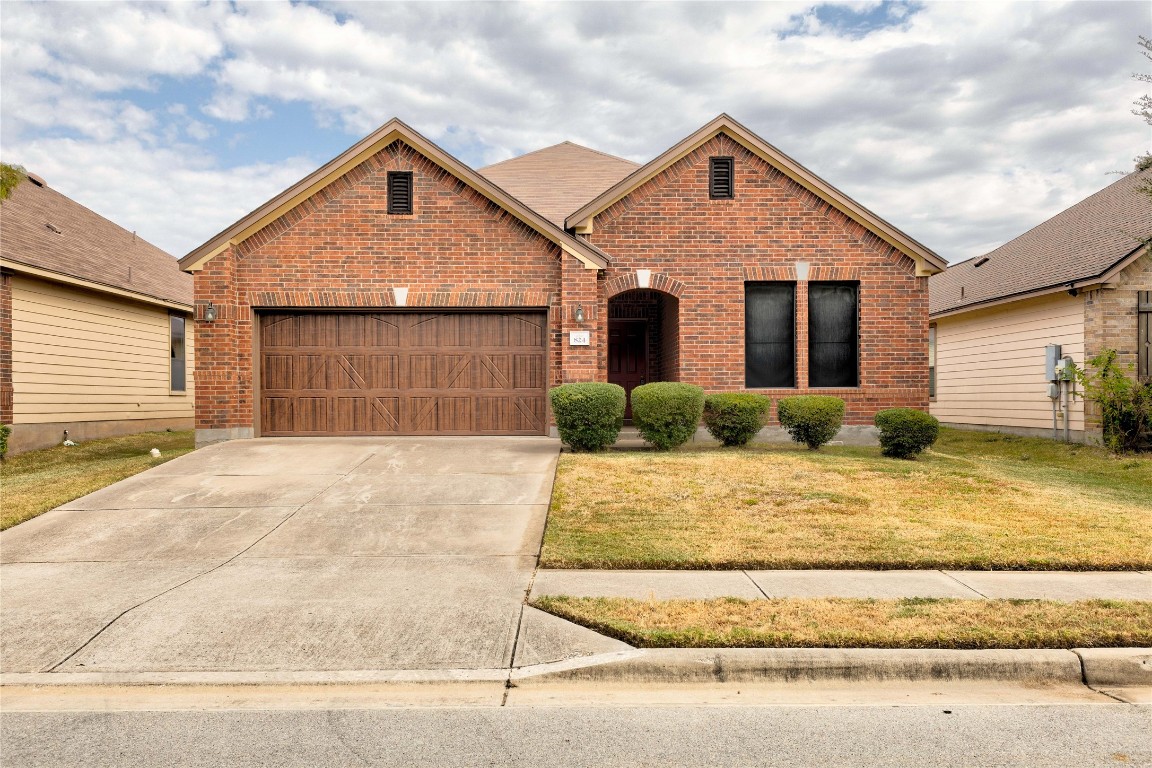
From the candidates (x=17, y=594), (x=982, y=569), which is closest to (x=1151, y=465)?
(x=982, y=569)

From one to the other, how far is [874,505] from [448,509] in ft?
17.2

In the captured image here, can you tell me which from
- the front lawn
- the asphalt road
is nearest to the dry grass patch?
the asphalt road

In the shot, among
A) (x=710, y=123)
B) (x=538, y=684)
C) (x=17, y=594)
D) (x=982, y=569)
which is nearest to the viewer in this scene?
(x=538, y=684)

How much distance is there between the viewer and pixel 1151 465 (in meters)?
14.0

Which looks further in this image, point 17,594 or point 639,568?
point 639,568

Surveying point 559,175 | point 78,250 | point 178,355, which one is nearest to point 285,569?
point 78,250

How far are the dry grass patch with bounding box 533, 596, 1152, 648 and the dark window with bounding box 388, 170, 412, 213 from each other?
10.7 metres

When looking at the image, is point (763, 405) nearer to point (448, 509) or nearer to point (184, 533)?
point (448, 509)

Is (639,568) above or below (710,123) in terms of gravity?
below

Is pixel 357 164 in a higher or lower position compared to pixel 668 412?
higher

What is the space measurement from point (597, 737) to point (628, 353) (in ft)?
48.7

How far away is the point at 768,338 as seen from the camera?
15977mm

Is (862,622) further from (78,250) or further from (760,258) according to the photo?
(78,250)

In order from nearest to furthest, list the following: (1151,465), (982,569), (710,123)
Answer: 1. (982,569)
2. (1151,465)
3. (710,123)
